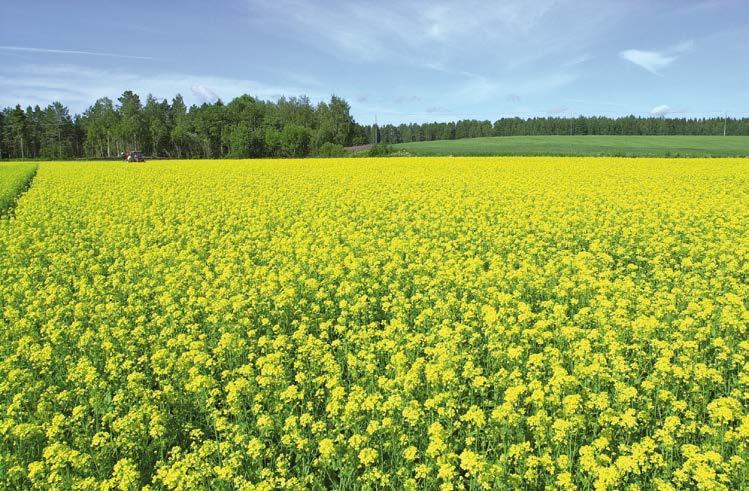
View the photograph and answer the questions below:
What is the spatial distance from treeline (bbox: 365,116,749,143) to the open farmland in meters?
126

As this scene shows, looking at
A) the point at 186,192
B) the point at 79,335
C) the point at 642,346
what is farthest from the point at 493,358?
the point at 186,192

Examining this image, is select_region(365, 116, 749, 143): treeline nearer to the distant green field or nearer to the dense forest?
the dense forest

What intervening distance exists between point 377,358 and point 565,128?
523 feet

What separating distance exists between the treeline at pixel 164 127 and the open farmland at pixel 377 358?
7693 centimetres

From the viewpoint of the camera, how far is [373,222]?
50.4 feet

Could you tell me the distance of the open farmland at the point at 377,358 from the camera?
14.6ft

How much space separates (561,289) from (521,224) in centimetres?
589

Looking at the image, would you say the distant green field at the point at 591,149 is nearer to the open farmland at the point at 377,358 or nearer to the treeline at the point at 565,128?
the open farmland at the point at 377,358

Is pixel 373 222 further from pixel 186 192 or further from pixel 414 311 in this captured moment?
pixel 186 192

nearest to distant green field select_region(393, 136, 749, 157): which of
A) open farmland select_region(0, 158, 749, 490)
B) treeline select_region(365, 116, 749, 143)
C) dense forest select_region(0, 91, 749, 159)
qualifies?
dense forest select_region(0, 91, 749, 159)

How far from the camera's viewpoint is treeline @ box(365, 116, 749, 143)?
146 m

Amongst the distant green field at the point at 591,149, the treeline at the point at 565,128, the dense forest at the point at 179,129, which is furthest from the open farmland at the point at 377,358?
the treeline at the point at 565,128

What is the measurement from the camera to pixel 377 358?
6.59m

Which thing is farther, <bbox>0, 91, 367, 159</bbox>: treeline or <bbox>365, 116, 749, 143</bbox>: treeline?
<bbox>365, 116, 749, 143</bbox>: treeline
